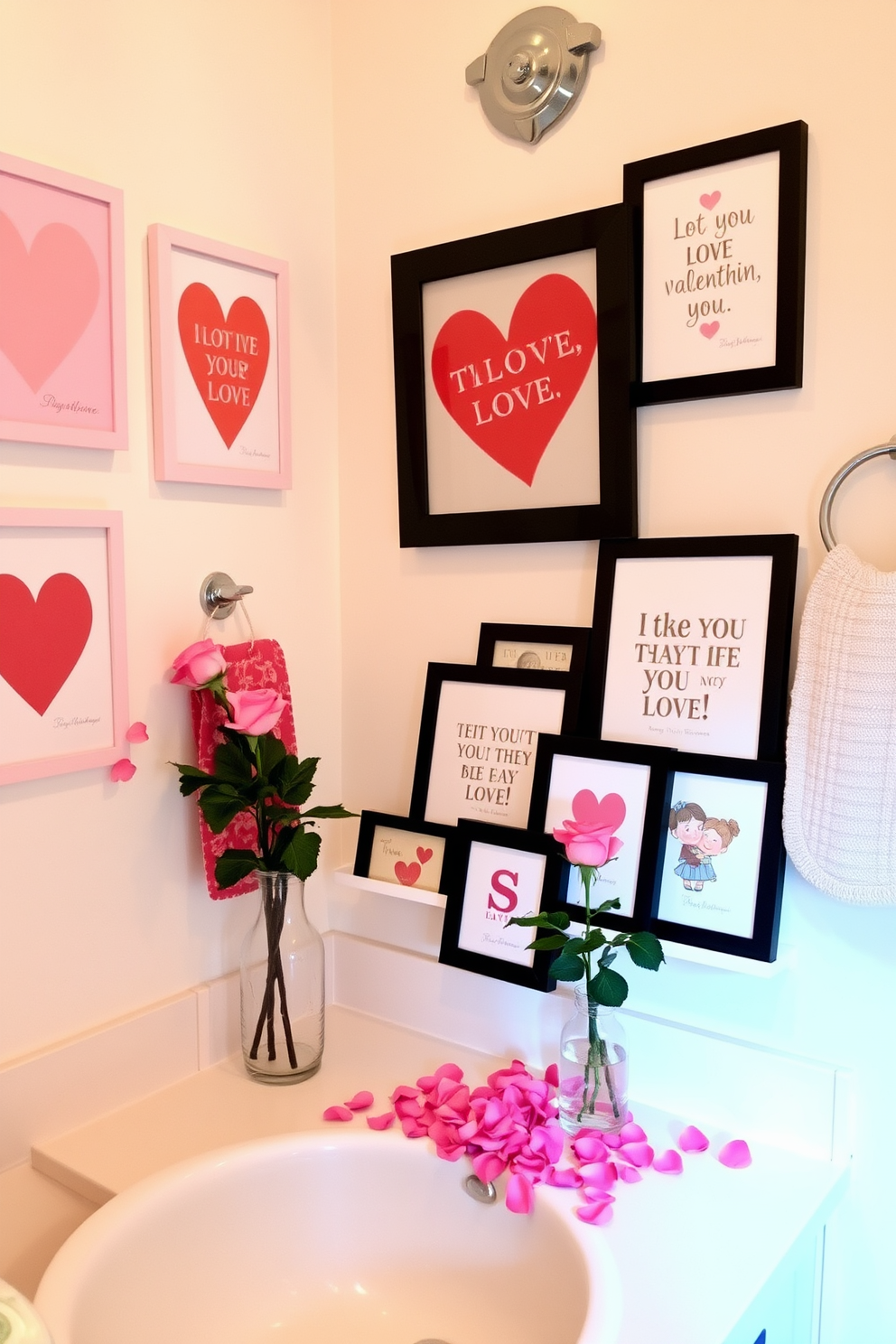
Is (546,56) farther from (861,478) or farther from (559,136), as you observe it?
(861,478)

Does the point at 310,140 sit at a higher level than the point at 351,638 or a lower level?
higher

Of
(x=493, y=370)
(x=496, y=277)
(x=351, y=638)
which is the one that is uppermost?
(x=496, y=277)

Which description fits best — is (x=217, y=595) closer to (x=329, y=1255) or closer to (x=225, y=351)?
(x=225, y=351)

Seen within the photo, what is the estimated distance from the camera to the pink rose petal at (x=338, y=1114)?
1.16m

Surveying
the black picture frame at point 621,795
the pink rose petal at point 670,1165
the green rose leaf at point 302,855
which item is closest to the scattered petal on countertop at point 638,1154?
the pink rose petal at point 670,1165

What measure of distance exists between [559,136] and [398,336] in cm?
29

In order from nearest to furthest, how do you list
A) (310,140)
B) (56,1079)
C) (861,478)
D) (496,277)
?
(861,478) → (56,1079) → (496,277) → (310,140)

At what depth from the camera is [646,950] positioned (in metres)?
1.04

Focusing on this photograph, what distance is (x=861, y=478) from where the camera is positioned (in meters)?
1.03

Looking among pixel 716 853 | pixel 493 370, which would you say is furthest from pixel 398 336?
pixel 716 853

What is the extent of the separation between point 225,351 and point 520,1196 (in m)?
0.97

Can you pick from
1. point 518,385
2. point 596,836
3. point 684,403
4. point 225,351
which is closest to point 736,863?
point 596,836

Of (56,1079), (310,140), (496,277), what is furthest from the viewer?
(310,140)

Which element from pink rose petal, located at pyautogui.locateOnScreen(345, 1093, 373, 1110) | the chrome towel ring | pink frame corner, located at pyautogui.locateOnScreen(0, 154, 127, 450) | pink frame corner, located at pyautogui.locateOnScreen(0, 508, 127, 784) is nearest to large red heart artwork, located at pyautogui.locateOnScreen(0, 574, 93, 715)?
pink frame corner, located at pyautogui.locateOnScreen(0, 508, 127, 784)
